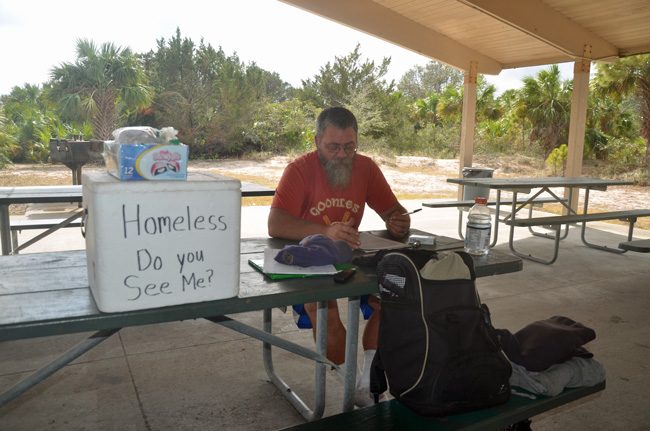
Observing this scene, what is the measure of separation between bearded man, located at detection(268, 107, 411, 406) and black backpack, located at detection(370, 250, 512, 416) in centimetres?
74

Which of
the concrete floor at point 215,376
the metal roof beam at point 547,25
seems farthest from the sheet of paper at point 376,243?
the metal roof beam at point 547,25

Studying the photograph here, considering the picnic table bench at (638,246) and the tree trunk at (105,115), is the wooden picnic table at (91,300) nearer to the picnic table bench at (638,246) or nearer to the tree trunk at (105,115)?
the picnic table bench at (638,246)

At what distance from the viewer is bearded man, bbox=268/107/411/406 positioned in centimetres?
209

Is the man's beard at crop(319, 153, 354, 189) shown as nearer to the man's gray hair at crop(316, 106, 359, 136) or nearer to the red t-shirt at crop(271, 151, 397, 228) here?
the red t-shirt at crop(271, 151, 397, 228)

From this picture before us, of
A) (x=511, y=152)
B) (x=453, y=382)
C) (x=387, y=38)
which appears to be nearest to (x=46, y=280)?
(x=453, y=382)

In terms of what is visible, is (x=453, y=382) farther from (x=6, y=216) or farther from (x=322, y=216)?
(x=6, y=216)

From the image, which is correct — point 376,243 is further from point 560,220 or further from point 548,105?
point 548,105

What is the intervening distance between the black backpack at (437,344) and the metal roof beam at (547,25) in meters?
5.16

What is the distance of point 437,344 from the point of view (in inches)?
49.9

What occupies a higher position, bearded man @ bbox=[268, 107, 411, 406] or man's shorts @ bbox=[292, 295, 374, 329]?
bearded man @ bbox=[268, 107, 411, 406]

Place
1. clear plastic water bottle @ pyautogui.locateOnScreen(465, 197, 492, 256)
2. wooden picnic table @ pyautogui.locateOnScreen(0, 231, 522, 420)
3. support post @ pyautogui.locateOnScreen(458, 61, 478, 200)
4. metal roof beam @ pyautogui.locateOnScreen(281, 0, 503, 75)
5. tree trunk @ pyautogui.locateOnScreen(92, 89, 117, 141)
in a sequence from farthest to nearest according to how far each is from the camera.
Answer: tree trunk @ pyautogui.locateOnScreen(92, 89, 117, 141) < support post @ pyautogui.locateOnScreen(458, 61, 478, 200) < metal roof beam @ pyautogui.locateOnScreen(281, 0, 503, 75) < clear plastic water bottle @ pyautogui.locateOnScreen(465, 197, 492, 256) < wooden picnic table @ pyautogui.locateOnScreen(0, 231, 522, 420)

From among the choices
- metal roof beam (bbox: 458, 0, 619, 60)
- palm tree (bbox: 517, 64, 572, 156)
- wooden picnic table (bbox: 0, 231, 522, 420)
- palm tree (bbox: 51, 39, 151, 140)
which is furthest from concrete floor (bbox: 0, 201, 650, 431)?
palm tree (bbox: 517, 64, 572, 156)

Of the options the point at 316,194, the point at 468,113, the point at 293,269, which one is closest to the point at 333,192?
the point at 316,194

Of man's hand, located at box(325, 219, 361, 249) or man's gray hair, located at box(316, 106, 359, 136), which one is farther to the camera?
man's gray hair, located at box(316, 106, 359, 136)
